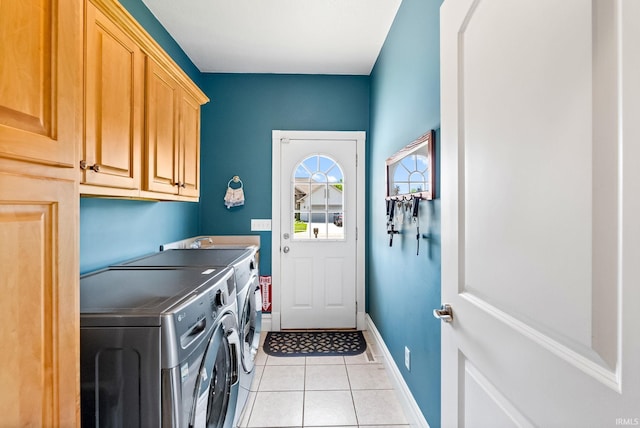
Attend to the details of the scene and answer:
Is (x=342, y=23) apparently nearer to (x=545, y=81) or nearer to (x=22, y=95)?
(x=545, y=81)

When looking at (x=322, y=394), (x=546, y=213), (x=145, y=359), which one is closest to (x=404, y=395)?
(x=322, y=394)

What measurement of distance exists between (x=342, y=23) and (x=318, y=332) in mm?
2718

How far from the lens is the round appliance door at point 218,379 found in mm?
1056

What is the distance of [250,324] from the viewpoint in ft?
6.37

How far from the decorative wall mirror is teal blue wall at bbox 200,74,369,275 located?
117 cm

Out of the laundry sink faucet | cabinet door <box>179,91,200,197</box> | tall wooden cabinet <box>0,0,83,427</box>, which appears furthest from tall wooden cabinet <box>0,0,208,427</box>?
the laundry sink faucet

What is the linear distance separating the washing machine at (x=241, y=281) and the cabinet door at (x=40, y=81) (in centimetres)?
113

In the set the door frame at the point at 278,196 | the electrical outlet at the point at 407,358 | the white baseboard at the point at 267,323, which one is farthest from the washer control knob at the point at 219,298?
the white baseboard at the point at 267,323

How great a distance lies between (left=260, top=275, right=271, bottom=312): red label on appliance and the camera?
118 inches

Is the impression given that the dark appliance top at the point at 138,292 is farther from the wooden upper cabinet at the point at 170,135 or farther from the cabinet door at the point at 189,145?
the cabinet door at the point at 189,145

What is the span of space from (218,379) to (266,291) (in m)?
1.64

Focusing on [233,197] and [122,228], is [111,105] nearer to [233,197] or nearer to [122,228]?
[122,228]

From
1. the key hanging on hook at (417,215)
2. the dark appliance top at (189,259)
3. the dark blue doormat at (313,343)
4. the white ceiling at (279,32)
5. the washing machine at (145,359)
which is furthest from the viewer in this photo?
the dark blue doormat at (313,343)

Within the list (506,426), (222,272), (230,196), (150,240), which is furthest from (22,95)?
(230,196)
